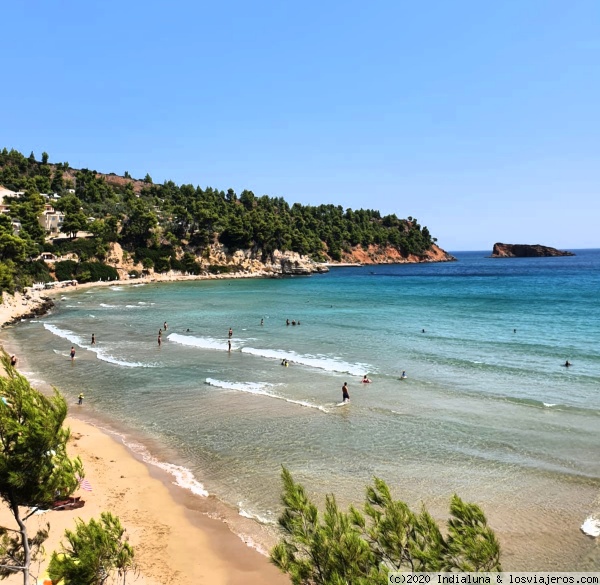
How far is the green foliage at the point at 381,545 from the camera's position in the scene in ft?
21.0

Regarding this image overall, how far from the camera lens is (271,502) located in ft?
52.3

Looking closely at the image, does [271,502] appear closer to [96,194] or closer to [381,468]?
[381,468]

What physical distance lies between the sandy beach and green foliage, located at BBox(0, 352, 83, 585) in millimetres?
3960

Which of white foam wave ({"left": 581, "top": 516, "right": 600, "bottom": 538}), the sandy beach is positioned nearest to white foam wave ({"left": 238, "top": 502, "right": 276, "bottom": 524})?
the sandy beach

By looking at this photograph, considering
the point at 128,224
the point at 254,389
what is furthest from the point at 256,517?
the point at 128,224

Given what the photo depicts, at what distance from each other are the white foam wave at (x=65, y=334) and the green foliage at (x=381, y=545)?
135ft

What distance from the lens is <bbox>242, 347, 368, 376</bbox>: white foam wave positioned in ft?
110

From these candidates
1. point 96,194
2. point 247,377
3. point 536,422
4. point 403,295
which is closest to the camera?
point 536,422

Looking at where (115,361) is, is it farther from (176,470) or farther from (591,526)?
(591,526)

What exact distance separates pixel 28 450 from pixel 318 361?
2966 centimetres

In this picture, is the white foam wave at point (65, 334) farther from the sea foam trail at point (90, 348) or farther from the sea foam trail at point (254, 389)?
the sea foam trail at point (254, 389)

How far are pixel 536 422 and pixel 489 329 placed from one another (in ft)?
89.2

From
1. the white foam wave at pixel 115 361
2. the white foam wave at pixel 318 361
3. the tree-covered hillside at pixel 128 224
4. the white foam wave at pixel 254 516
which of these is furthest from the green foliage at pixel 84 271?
the white foam wave at pixel 254 516

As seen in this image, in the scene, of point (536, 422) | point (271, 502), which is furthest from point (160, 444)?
point (536, 422)
